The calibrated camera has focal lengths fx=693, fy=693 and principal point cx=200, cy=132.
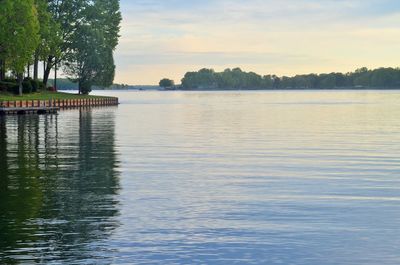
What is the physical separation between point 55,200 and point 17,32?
73.4m

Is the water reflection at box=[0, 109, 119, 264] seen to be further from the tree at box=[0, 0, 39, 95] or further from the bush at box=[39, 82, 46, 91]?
the bush at box=[39, 82, 46, 91]

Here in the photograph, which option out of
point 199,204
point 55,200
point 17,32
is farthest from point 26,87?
point 199,204

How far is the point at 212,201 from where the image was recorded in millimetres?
23391

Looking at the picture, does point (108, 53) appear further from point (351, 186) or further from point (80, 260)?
point (80, 260)

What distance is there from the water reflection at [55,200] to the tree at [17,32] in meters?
49.8

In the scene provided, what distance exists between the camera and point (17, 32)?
303ft

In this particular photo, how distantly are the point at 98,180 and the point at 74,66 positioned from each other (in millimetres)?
108207

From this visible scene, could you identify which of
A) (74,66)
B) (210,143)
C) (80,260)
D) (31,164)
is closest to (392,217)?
(80,260)

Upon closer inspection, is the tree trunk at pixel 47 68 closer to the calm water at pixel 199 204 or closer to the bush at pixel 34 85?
the bush at pixel 34 85

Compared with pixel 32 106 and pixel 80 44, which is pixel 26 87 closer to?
pixel 32 106

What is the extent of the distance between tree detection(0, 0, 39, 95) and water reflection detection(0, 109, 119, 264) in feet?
163

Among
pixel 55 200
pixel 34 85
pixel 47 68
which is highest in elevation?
pixel 47 68

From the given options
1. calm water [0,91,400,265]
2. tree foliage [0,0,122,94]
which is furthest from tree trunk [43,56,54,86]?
calm water [0,91,400,265]

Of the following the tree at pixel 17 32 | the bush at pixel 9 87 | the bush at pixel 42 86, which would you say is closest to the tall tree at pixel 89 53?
the bush at pixel 42 86
